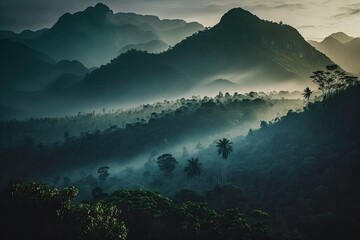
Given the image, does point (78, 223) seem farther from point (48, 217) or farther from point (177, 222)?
point (177, 222)

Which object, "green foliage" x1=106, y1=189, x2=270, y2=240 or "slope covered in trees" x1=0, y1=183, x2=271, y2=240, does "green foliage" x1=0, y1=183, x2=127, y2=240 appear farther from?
"green foliage" x1=106, y1=189, x2=270, y2=240

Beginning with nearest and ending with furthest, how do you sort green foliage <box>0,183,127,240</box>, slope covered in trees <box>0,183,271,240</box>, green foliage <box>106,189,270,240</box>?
green foliage <box>0,183,127,240</box> → slope covered in trees <box>0,183,271,240</box> → green foliage <box>106,189,270,240</box>

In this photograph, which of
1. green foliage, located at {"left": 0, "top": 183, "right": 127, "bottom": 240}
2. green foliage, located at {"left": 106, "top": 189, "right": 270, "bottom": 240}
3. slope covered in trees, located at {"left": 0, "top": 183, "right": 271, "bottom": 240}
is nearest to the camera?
green foliage, located at {"left": 0, "top": 183, "right": 127, "bottom": 240}

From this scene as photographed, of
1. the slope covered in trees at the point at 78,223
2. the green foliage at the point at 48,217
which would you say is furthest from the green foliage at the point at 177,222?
the green foliage at the point at 48,217

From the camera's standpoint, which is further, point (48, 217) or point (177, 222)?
point (177, 222)

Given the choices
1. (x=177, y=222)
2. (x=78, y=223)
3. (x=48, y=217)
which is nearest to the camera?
(x=48, y=217)

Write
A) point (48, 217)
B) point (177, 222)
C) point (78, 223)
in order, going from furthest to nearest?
point (177, 222) < point (78, 223) < point (48, 217)

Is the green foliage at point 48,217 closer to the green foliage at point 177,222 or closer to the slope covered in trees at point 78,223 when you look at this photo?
the slope covered in trees at point 78,223

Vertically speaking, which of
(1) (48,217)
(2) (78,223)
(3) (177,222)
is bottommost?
(3) (177,222)

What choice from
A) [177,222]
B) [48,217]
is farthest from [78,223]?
[177,222]

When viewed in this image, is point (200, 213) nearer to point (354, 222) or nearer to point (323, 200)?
point (354, 222)

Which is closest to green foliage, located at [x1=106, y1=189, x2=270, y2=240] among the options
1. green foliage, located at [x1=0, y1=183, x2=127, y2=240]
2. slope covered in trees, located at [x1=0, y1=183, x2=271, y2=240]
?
slope covered in trees, located at [x1=0, y1=183, x2=271, y2=240]
